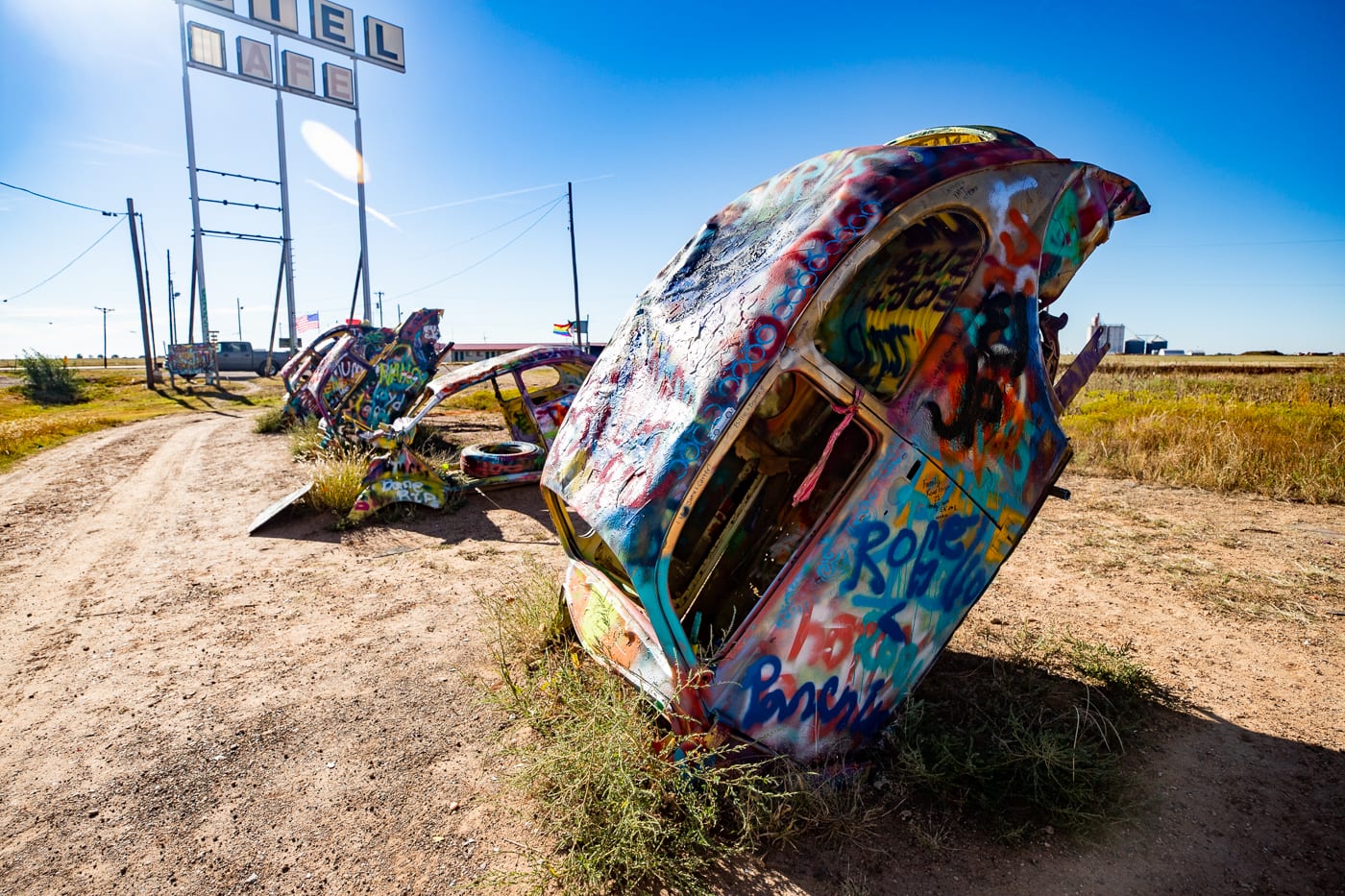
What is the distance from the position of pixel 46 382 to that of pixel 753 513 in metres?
33.5

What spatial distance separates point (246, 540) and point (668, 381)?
22.3 ft

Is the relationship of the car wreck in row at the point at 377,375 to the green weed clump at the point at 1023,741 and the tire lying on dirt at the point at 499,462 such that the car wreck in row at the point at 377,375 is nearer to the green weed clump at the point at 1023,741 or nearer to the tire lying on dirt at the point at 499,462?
the tire lying on dirt at the point at 499,462

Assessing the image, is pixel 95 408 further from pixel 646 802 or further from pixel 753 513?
pixel 646 802

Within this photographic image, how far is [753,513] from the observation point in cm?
358

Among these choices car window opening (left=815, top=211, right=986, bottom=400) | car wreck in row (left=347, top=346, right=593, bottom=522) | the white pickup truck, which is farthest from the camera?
the white pickup truck

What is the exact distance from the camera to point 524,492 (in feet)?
30.6

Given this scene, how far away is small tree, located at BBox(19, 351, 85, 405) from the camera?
2469cm

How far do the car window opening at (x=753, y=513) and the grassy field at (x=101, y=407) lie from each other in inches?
561

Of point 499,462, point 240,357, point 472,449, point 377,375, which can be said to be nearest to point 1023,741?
point 499,462

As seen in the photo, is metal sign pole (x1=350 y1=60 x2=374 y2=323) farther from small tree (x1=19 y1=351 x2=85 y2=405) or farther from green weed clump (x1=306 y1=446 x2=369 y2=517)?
green weed clump (x1=306 y1=446 x2=369 y2=517)

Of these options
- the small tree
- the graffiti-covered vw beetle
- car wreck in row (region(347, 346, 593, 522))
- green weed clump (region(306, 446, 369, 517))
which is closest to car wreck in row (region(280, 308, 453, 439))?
car wreck in row (region(347, 346, 593, 522))

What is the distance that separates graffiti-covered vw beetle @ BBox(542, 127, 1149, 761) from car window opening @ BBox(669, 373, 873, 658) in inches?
0.8

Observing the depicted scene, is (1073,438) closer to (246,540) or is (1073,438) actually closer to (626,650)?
(626,650)

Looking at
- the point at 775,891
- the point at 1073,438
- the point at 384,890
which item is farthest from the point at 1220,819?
the point at 1073,438
